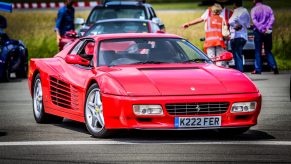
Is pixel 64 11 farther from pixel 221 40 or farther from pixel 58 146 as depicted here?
pixel 58 146

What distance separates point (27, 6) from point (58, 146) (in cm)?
5467

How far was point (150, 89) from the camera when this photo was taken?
11922 millimetres

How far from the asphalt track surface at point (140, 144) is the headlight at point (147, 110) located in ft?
1.09

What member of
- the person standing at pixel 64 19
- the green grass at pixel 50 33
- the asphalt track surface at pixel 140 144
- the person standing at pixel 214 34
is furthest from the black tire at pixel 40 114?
the green grass at pixel 50 33

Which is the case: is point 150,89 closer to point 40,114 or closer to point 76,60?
point 76,60

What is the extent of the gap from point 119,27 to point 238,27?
3149 mm

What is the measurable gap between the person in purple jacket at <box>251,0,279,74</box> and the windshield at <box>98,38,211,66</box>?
11.7 meters

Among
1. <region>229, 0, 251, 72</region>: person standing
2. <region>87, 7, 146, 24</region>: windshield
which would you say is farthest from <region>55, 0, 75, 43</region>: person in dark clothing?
<region>229, 0, 251, 72</region>: person standing

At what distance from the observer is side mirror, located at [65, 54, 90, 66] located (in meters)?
13.2

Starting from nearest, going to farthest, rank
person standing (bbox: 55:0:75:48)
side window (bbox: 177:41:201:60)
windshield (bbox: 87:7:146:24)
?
side window (bbox: 177:41:201:60), person standing (bbox: 55:0:75:48), windshield (bbox: 87:7:146:24)

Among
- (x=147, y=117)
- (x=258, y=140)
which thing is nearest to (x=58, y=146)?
(x=147, y=117)

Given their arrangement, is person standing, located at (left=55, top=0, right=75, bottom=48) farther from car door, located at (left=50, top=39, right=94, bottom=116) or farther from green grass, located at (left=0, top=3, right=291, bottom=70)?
car door, located at (left=50, top=39, right=94, bottom=116)

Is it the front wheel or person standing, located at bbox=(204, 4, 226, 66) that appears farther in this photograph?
person standing, located at bbox=(204, 4, 226, 66)

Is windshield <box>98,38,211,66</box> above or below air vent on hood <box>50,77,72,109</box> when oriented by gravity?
above
